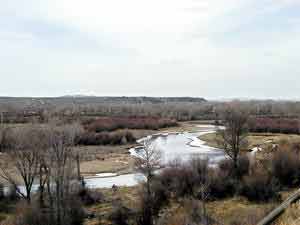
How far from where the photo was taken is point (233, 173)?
30.1m

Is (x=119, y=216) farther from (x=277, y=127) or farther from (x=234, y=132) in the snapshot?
(x=277, y=127)

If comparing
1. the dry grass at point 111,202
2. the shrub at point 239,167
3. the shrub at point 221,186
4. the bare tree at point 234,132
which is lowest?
the dry grass at point 111,202

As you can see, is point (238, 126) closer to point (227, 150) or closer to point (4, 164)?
point (227, 150)

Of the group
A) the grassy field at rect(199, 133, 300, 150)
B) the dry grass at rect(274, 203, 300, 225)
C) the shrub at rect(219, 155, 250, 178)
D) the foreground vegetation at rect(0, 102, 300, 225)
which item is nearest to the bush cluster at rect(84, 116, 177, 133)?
the grassy field at rect(199, 133, 300, 150)

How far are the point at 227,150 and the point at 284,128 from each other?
35.1m

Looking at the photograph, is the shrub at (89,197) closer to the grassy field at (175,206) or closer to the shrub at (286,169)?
the grassy field at (175,206)

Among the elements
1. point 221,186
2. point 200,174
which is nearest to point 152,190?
point 200,174

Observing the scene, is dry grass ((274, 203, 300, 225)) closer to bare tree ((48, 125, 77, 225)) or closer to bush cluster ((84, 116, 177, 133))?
bare tree ((48, 125, 77, 225))

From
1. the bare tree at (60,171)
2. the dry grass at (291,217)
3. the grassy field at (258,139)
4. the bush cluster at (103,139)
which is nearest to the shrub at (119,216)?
the bare tree at (60,171)

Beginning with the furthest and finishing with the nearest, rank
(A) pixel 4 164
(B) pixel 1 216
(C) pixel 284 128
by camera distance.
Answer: (C) pixel 284 128, (A) pixel 4 164, (B) pixel 1 216

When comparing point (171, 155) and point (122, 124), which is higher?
point (122, 124)

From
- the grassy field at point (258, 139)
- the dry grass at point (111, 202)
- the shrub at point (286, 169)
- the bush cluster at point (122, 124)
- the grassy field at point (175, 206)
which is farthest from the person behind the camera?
the bush cluster at point (122, 124)

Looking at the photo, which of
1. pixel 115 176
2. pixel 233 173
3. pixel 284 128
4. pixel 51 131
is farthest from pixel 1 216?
pixel 284 128

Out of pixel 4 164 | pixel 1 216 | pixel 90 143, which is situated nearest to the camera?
pixel 1 216
